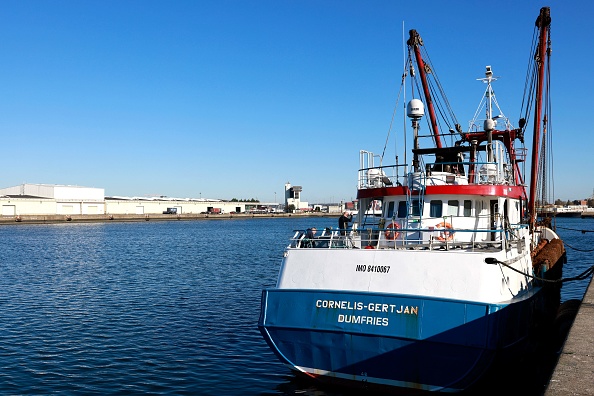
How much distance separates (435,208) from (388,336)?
5.43m

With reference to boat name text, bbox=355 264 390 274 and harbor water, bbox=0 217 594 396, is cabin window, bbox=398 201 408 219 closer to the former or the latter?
boat name text, bbox=355 264 390 274

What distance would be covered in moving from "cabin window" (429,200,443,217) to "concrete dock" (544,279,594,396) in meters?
4.91

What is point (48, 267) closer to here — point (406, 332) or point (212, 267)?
point (212, 267)

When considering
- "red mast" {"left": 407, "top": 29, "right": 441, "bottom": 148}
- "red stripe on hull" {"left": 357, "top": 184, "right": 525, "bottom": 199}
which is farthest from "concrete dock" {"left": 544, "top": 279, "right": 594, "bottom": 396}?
"red mast" {"left": 407, "top": 29, "right": 441, "bottom": 148}

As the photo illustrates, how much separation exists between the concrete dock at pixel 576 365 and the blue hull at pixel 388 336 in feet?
5.27

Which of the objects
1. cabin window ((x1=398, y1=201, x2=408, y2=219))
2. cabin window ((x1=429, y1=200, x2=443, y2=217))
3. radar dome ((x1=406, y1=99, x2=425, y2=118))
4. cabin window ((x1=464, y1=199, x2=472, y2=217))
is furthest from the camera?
radar dome ((x1=406, y1=99, x2=425, y2=118))

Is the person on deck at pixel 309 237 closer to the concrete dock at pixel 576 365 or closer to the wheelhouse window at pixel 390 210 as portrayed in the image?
the wheelhouse window at pixel 390 210

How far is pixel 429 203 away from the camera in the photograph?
16.8 m

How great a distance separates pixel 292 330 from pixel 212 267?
28.2 meters

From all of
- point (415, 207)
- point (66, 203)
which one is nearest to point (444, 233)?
point (415, 207)

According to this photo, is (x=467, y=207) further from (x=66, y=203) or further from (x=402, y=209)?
(x=66, y=203)

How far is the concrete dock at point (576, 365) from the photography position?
330 inches

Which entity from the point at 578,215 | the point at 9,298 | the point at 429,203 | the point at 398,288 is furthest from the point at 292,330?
the point at 578,215

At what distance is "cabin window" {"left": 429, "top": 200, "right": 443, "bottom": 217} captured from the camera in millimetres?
16688
